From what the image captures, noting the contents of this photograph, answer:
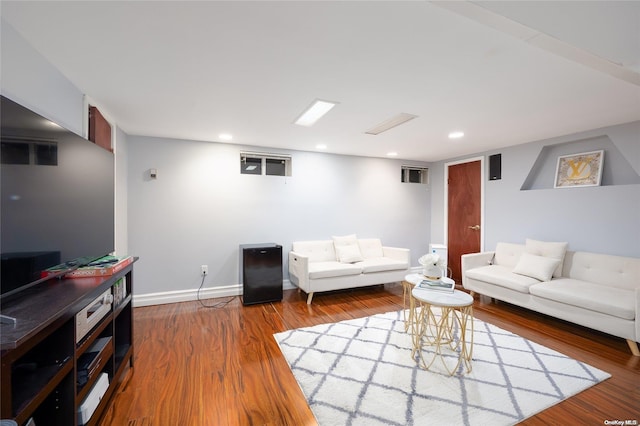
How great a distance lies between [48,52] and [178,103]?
90 cm

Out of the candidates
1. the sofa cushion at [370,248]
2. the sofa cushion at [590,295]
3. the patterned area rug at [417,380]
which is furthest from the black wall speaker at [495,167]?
the patterned area rug at [417,380]

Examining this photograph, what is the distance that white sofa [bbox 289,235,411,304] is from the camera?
370 cm

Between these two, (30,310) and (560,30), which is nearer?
(30,310)

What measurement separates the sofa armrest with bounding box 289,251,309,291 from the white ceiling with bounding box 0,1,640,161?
73.3 inches

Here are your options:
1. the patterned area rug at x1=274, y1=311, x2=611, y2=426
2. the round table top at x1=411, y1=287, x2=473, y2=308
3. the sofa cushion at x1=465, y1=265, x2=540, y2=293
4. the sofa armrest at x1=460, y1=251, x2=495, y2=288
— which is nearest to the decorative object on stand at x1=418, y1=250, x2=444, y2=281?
the round table top at x1=411, y1=287, x2=473, y2=308

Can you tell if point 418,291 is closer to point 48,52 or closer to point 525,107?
point 525,107

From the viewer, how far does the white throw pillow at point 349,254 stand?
420cm

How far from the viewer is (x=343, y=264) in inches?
160

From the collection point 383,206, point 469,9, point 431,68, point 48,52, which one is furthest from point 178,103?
point 383,206

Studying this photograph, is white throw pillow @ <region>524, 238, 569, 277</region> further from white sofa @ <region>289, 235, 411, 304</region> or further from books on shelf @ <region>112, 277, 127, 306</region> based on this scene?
books on shelf @ <region>112, 277, 127, 306</region>

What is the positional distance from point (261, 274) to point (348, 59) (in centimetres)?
288

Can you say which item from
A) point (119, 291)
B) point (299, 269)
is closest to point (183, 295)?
point (299, 269)

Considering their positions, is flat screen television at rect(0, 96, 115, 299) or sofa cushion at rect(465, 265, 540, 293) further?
sofa cushion at rect(465, 265, 540, 293)

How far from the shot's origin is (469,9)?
1.16 metres
